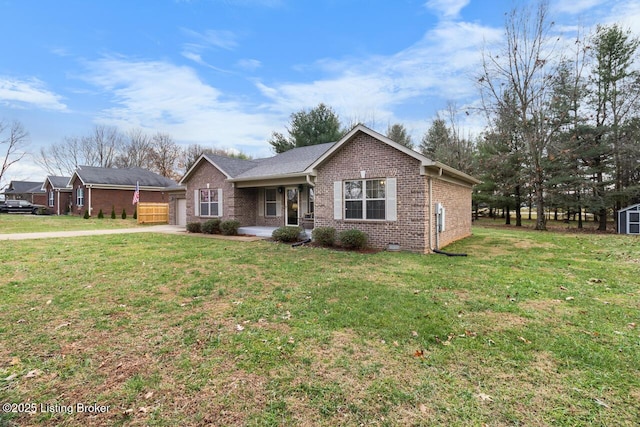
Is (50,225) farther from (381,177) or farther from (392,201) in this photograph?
(392,201)

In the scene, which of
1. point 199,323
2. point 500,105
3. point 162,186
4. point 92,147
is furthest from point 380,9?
point 92,147

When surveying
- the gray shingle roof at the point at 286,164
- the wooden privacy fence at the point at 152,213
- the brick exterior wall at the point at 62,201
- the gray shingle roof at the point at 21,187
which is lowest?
the wooden privacy fence at the point at 152,213

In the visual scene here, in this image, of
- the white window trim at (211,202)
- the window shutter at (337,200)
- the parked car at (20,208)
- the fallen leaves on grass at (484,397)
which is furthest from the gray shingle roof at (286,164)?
the parked car at (20,208)

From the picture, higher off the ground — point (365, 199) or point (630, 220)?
point (365, 199)

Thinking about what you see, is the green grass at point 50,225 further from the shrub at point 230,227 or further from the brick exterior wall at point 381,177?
the brick exterior wall at point 381,177

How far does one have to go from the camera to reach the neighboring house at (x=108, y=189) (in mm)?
27594

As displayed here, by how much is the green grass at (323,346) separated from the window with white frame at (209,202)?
32.9ft

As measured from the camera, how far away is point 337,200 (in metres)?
11.7

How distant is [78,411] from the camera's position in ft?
8.05

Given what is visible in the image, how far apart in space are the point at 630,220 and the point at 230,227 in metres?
21.5

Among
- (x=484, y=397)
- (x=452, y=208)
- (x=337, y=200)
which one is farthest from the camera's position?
(x=452, y=208)

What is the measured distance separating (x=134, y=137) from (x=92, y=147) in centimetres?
625

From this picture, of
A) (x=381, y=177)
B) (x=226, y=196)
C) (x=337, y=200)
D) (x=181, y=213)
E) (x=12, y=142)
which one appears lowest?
(x=181, y=213)

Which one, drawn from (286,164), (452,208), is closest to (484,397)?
(452,208)
